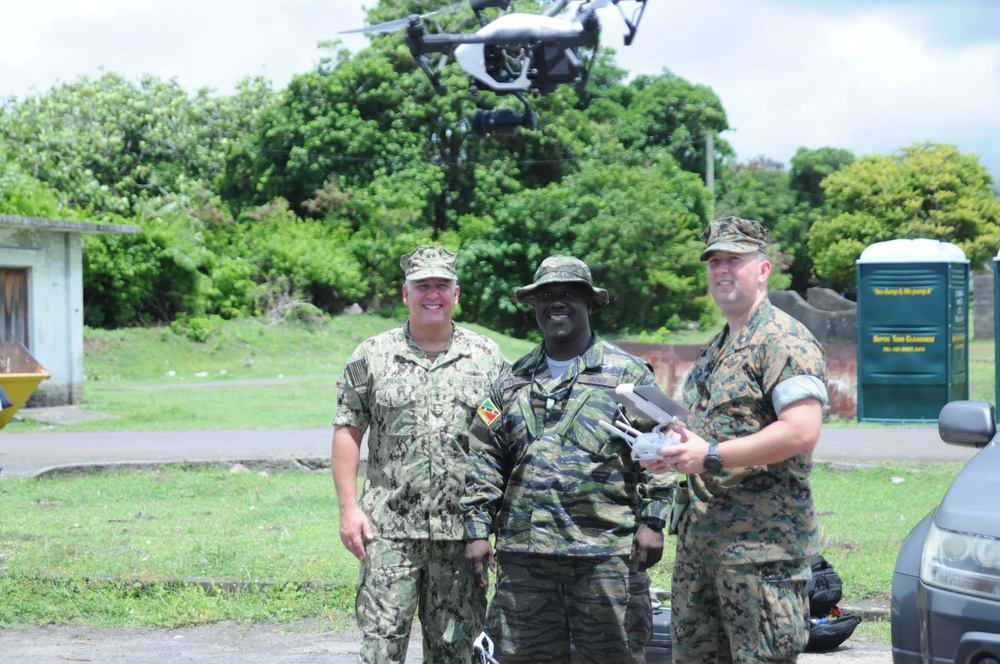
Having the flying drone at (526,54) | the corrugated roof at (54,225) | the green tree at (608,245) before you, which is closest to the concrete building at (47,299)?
the corrugated roof at (54,225)

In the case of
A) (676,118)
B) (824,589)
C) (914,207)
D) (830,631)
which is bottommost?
(830,631)

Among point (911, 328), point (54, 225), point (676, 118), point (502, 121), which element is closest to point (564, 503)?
point (502, 121)

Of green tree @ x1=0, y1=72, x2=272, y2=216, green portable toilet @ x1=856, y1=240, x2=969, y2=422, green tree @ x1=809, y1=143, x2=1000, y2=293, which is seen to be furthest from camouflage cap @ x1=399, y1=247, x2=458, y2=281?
green tree @ x1=809, y1=143, x2=1000, y2=293

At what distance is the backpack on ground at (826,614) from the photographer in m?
5.43

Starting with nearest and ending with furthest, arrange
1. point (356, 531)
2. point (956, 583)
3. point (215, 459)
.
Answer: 1. point (956, 583)
2. point (356, 531)
3. point (215, 459)

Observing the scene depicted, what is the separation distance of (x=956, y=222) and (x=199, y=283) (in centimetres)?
2666

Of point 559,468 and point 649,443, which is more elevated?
point 649,443

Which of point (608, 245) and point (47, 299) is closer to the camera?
point (47, 299)

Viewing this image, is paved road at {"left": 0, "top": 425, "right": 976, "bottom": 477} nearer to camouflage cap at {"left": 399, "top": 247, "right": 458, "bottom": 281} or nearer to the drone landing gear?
the drone landing gear

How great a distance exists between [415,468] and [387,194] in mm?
33292

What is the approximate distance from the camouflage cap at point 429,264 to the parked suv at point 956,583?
6.24ft

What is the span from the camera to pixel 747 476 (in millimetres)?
3715

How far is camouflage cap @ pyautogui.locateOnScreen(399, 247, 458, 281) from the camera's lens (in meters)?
4.48

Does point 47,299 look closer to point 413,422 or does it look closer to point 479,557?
point 413,422
